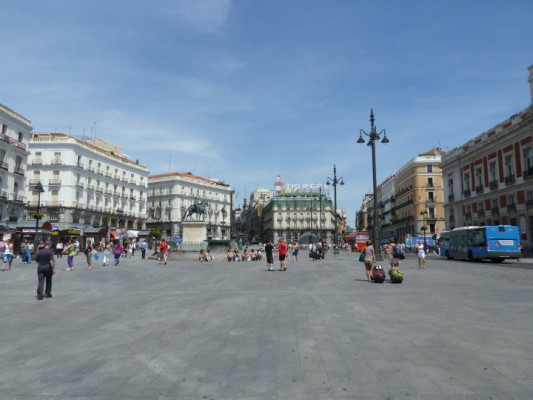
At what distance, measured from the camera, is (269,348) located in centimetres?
548

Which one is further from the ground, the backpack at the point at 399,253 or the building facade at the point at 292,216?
the building facade at the point at 292,216

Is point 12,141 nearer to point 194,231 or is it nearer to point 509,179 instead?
point 194,231

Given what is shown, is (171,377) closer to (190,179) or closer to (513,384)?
(513,384)

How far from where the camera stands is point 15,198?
143 feet

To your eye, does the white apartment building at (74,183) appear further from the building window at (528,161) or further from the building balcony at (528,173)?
the building window at (528,161)

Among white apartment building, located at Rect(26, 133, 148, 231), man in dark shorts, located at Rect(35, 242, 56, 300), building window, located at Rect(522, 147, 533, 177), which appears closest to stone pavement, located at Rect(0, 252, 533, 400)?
man in dark shorts, located at Rect(35, 242, 56, 300)

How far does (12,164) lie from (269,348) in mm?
47336

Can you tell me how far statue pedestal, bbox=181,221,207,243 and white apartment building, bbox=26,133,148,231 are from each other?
28180mm

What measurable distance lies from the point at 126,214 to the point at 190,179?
25.6 metres

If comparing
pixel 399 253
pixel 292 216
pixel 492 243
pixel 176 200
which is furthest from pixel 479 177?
pixel 292 216

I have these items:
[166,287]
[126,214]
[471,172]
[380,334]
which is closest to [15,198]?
[126,214]

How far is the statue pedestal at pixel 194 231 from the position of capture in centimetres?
3388

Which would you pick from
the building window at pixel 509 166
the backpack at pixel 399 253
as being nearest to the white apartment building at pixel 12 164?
the backpack at pixel 399 253

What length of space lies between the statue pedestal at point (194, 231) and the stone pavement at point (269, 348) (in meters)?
23.4
